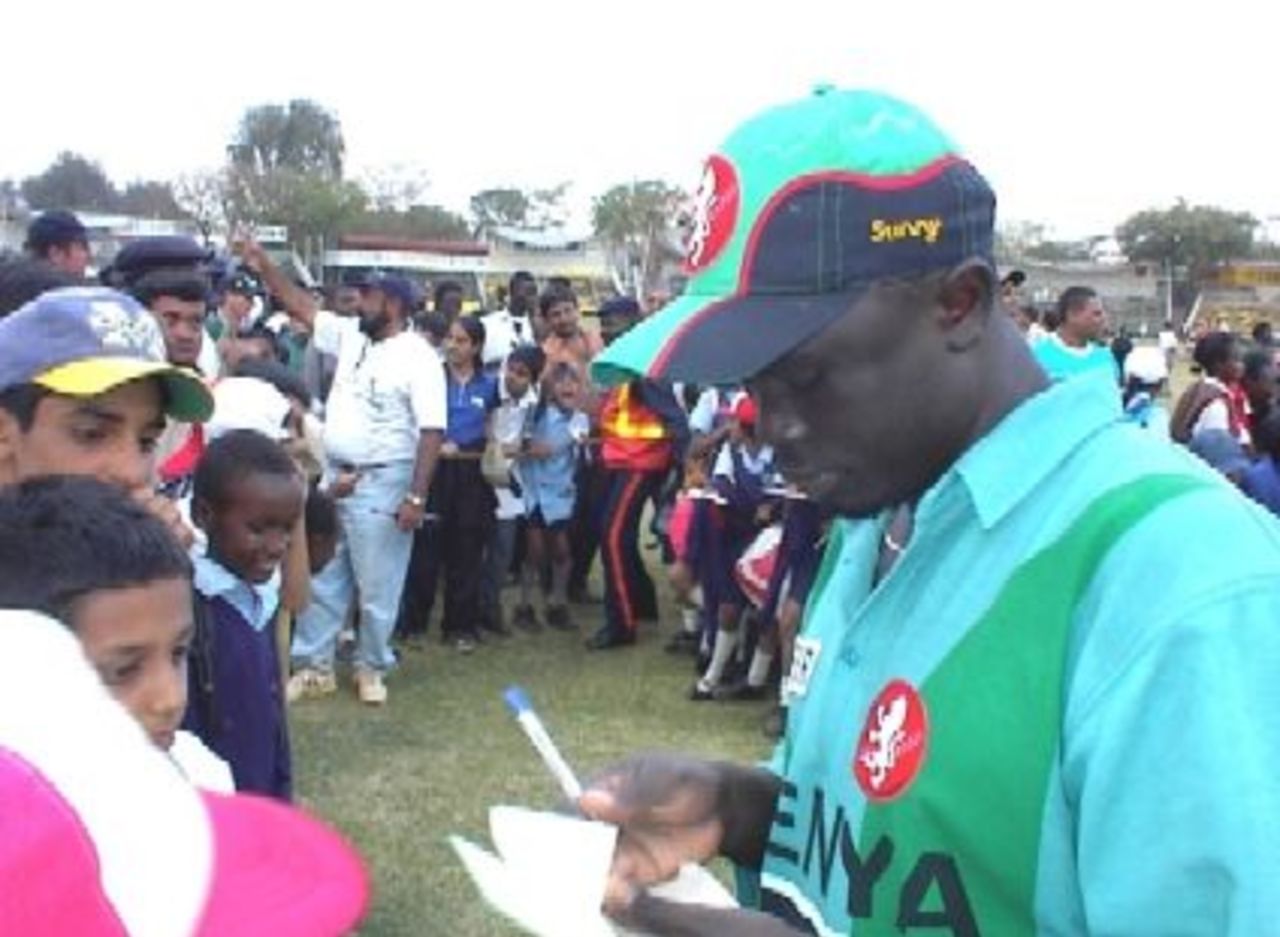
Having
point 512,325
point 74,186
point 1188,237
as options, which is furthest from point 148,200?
point 512,325

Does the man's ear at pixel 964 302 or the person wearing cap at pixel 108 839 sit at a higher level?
the man's ear at pixel 964 302

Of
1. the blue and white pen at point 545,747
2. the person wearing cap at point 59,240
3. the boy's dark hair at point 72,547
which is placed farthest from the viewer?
the person wearing cap at point 59,240

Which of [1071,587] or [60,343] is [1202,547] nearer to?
[1071,587]

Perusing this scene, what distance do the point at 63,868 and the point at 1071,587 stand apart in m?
0.82

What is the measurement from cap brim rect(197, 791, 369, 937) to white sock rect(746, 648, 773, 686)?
6078 mm

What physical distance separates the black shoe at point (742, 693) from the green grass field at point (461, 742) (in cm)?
11

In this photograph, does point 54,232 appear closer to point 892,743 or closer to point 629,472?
point 629,472

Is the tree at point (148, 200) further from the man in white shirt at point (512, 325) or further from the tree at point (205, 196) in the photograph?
the man in white shirt at point (512, 325)

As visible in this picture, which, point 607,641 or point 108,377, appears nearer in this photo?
point 108,377

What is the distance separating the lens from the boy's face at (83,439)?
104 inches

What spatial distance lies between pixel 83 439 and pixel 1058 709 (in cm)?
194

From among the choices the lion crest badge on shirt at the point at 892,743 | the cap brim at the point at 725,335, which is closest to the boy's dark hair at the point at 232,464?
the cap brim at the point at 725,335

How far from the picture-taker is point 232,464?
3.80 metres

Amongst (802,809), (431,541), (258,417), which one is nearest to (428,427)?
(431,541)
